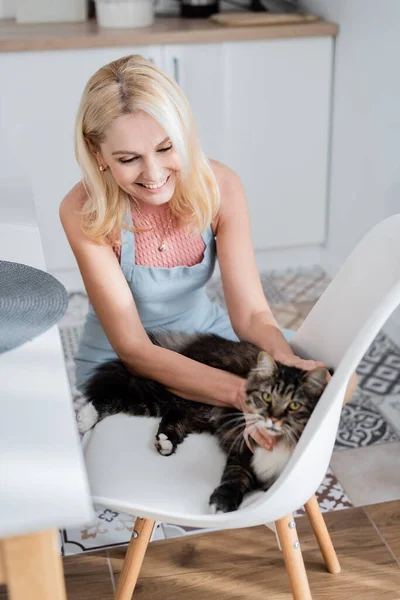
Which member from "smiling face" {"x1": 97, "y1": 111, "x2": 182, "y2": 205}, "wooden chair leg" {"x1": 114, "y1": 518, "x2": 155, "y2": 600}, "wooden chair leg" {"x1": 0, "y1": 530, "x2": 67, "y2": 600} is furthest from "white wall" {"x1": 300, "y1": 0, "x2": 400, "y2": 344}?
"wooden chair leg" {"x1": 0, "y1": 530, "x2": 67, "y2": 600}

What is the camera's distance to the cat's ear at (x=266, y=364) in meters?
1.30

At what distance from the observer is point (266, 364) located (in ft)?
4.27

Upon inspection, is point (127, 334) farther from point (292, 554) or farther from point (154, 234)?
point (292, 554)

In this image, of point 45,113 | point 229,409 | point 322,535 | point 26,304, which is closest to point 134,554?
point 229,409

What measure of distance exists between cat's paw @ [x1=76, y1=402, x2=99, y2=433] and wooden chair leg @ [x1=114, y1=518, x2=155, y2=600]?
0.20 metres

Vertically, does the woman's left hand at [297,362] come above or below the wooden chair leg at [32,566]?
below

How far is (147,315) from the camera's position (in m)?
1.78

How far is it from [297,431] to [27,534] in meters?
0.58

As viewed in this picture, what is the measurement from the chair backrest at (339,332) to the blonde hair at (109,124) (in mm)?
394

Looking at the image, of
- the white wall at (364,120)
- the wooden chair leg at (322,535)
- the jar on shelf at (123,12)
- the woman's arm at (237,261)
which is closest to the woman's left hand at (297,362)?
the woman's arm at (237,261)

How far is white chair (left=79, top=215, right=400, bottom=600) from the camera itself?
1135 millimetres

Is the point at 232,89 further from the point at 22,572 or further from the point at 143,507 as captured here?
the point at 22,572

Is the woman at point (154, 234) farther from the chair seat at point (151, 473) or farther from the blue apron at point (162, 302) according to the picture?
the chair seat at point (151, 473)

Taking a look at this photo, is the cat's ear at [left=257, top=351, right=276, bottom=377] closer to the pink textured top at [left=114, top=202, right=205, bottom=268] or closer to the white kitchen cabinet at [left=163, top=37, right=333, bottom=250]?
the pink textured top at [left=114, top=202, right=205, bottom=268]
